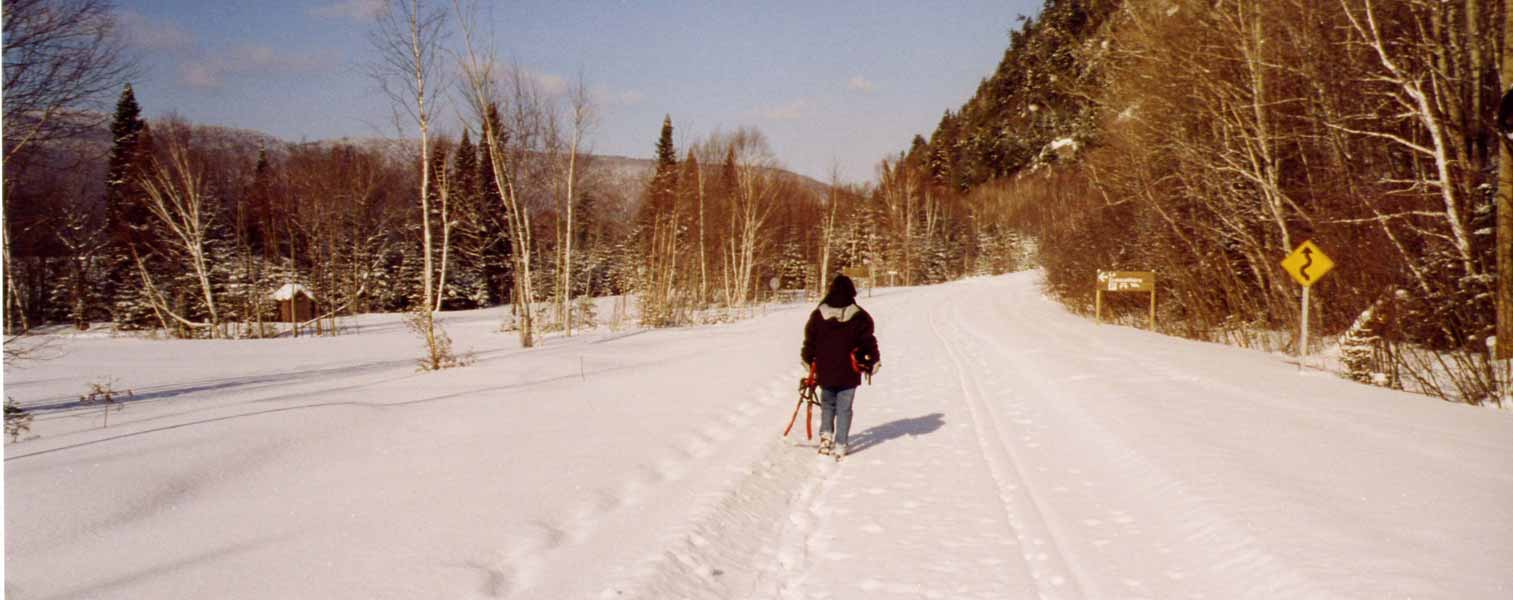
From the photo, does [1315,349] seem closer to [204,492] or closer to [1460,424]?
[1460,424]

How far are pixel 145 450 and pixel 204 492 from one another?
1.82 meters

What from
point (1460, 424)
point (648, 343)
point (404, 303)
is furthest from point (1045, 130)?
point (1460, 424)

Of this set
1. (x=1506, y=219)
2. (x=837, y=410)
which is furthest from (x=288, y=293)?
(x=1506, y=219)

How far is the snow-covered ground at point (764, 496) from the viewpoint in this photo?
422 centimetres

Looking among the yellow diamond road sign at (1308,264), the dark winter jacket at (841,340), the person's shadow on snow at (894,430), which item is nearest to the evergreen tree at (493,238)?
the person's shadow on snow at (894,430)

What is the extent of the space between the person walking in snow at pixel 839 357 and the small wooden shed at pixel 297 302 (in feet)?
147

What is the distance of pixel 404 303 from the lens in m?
57.5

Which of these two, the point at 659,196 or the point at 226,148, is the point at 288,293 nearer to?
the point at 226,148

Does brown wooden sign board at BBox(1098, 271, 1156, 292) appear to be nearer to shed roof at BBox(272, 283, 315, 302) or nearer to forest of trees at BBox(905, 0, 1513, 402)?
forest of trees at BBox(905, 0, 1513, 402)

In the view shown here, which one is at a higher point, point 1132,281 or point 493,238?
point 493,238

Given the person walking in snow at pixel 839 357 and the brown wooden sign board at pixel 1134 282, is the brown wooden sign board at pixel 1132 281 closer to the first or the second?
the brown wooden sign board at pixel 1134 282

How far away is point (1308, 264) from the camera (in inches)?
497

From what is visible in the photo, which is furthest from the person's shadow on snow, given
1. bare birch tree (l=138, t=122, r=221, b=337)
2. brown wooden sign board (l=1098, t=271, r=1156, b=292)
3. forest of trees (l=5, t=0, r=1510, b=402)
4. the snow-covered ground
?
bare birch tree (l=138, t=122, r=221, b=337)

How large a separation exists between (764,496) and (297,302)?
46.5 meters
